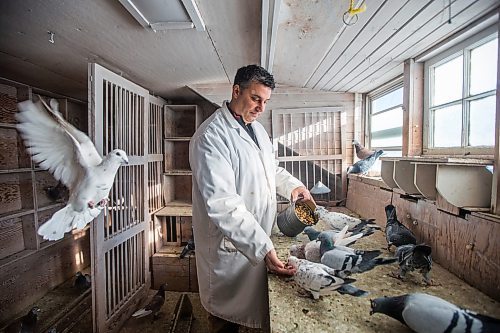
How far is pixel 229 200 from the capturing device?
105 cm

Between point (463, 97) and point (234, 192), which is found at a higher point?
point (463, 97)

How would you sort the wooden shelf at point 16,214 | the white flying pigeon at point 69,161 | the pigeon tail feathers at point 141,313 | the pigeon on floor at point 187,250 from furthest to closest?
the pigeon on floor at point 187,250, the wooden shelf at point 16,214, the pigeon tail feathers at point 141,313, the white flying pigeon at point 69,161

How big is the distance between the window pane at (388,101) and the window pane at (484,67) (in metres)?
0.77

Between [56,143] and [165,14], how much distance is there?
3.17ft

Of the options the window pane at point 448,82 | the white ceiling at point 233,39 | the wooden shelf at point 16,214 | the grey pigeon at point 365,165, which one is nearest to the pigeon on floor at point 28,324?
the wooden shelf at point 16,214

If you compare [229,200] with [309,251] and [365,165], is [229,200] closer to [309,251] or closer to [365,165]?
[309,251]

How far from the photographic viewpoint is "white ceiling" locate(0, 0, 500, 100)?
1.14 meters

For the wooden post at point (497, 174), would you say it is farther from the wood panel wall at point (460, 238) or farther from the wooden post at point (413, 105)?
the wooden post at point (413, 105)

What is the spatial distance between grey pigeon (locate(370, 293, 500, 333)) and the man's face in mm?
897

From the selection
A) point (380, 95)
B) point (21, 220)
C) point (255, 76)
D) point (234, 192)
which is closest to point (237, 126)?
point (255, 76)

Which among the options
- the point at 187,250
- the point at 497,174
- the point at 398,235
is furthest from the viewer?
the point at 187,250

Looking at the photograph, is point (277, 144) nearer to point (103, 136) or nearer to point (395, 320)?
point (103, 136)

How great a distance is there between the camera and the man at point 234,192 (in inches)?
45.0

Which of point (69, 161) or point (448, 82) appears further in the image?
point (69, 161)
